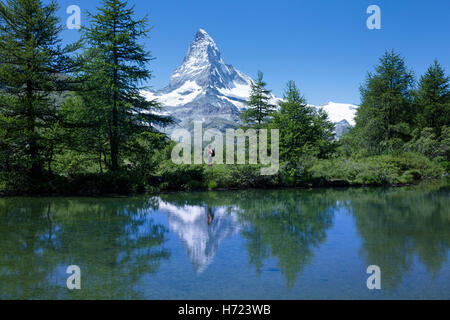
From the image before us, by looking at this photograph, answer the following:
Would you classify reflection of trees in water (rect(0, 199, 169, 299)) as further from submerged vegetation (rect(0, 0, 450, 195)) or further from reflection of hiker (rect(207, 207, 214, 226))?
submerged vegetation (rect(0, 0, 450, 195))

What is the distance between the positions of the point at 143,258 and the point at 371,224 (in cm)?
753

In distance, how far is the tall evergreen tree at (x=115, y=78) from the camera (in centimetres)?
1950

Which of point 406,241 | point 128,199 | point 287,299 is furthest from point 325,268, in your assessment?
point 128,199

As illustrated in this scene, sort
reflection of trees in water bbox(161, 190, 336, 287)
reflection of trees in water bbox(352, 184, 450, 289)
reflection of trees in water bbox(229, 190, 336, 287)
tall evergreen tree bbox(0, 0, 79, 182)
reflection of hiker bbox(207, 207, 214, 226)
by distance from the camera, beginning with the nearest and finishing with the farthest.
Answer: reflection of trees in water bbox(352, 184, 450, 289) → reflection of trees in water bbox(229, 190, 336, 287) → reflection of trees in water bbox(161, 190, 336, 287) → reflection of hiker bbox(207, 207, 214, 226) → tall evergreen tree bbox(0, 0, 79, 182)

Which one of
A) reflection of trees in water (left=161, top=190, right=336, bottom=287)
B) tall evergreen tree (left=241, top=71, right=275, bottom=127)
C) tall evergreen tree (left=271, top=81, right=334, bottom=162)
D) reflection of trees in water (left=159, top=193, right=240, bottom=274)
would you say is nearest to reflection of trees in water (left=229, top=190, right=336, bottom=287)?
reflection of trees in water (left=161, top=190, right=336, bottom=287)

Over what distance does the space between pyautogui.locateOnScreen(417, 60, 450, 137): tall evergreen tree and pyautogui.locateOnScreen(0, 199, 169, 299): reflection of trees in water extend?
39.1m

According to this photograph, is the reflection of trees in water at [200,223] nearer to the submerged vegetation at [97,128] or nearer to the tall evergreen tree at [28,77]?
the submerged vegetation at [97,128]

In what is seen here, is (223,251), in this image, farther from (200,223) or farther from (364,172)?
(364,172)

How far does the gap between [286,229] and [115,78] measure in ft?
47.1

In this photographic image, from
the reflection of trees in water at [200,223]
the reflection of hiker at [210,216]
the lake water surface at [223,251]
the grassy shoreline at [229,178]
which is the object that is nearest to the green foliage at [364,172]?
the grassy shoreline at [229,178]

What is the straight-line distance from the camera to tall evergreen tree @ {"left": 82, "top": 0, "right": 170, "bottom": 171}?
64.0 feet

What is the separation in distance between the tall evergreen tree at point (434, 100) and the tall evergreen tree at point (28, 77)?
3916 cm

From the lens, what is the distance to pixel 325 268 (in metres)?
6.68

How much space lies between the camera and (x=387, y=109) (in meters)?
36.8
